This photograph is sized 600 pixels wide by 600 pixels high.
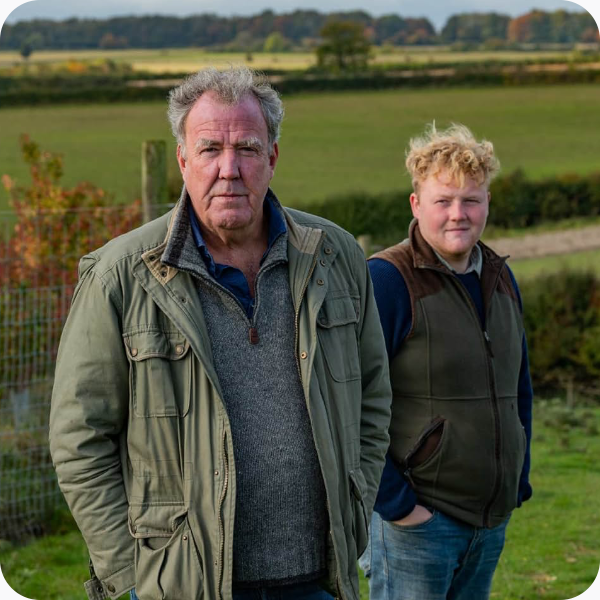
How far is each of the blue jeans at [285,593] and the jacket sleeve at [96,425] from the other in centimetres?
16

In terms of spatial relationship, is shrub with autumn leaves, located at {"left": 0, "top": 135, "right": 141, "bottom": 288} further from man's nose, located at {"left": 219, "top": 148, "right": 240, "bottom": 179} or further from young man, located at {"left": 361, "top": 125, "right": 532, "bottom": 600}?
man's nose, located at {"left": 219, "top": 148, "right": 240, "bottom": 179}

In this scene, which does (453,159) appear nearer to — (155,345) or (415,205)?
(415,205)

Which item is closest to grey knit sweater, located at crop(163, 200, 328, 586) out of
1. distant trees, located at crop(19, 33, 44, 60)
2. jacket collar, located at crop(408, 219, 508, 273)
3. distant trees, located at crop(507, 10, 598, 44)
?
jacket collar, located at crop(408, 219, 508, 273)

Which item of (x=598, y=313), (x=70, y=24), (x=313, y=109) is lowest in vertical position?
(x=598, y=313)

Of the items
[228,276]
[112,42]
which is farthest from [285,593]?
[112,42]

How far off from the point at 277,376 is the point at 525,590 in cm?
356

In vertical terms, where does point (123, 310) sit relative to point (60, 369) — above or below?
above

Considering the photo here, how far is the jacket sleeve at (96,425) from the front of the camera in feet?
7.84

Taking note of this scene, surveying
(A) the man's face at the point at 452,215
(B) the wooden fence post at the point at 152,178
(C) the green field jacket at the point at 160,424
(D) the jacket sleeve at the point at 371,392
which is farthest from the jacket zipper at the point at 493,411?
(B) the wooden fence post at the point at 152,178

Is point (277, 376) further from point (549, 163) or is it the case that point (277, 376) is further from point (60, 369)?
point (549, 163)

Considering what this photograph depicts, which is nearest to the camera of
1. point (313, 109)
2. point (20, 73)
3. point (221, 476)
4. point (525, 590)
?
point (221, 476)

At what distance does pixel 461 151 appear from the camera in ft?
10.9

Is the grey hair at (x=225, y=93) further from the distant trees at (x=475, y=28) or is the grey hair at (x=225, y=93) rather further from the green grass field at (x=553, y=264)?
the distant trees at (x=475, y=28)

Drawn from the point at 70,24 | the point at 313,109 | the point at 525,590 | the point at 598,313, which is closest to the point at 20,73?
the point at 70,24
